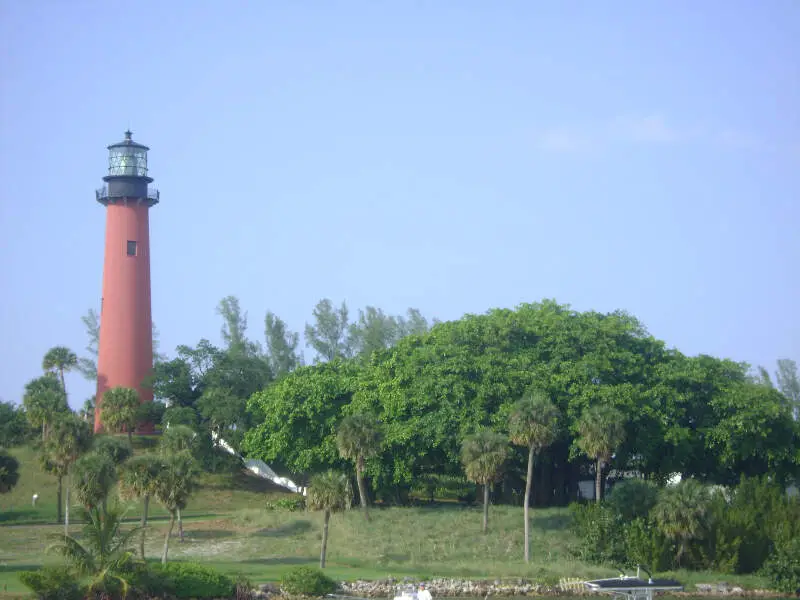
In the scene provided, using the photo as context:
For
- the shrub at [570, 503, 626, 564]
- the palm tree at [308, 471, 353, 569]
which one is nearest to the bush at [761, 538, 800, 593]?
the shrub at [570, 503, 626, 564]

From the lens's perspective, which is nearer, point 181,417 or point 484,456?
point 484,456

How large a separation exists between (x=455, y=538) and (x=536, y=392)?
8.61 m

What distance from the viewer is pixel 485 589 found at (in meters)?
41.9

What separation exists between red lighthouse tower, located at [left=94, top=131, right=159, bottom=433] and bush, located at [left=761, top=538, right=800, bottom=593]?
4488cm

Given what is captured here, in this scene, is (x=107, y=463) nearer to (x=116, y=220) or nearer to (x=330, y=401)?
(x=330, y=401)

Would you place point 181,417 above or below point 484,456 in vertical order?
above

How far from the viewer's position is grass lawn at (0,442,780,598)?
44875mm

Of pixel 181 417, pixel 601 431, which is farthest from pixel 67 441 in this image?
pixel 601 431

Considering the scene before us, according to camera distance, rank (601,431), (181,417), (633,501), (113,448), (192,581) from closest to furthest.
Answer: (192,581) < (633,501) < (601,431) < (113,448) < (181,417)

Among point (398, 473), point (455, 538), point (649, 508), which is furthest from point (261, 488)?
point (649, 508)

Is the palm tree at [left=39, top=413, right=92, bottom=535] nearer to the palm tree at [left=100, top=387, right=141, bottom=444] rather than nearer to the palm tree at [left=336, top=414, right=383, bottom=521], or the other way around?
the palm tree at [left=100, top=387, right=141, bottom=444]

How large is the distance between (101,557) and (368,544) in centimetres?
1860

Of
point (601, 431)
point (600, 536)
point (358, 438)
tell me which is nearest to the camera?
point (600, 536)

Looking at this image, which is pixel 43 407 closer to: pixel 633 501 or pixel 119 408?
pixel 119 408
